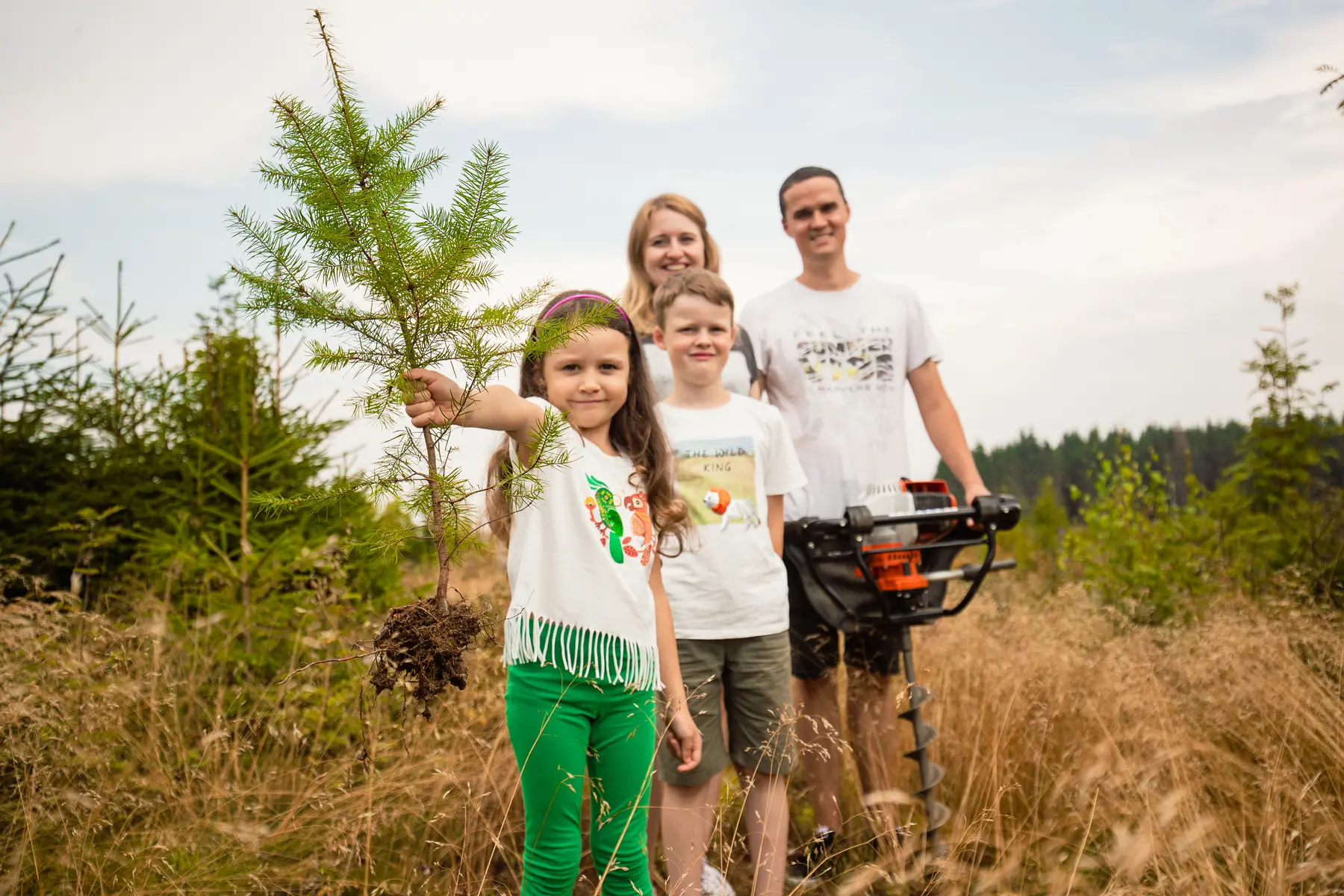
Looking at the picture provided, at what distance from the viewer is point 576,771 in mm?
2059

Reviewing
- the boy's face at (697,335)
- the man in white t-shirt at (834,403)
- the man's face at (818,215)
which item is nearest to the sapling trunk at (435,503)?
the boy's face at (697,335)

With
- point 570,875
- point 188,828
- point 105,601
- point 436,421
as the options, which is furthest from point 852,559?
point 105,601

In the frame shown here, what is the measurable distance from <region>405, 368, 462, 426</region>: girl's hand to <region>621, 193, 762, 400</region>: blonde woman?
1.69 meters

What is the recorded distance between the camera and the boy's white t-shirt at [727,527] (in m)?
2.72

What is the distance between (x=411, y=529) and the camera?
5.33ft

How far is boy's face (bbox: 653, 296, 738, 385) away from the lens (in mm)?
2834

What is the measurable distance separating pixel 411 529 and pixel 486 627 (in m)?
0.24

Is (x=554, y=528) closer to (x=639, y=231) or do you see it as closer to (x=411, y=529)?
(x=411, y=529)

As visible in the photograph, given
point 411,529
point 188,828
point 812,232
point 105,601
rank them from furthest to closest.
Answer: point 105,601
point 812,232
point 188,828
point 411,529

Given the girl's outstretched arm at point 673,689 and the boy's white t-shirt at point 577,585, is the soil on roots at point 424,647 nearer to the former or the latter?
the boy's white t-shirt at point 577,585

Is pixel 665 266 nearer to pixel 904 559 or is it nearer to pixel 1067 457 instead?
pixel 904 559

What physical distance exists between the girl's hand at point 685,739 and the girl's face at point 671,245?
69.3 inches

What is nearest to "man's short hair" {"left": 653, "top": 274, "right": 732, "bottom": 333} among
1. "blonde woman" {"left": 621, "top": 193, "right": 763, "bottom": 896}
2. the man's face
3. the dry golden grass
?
"blonde woman" {"left": 621, "top": 193, "right": 763, "bottom": 896}

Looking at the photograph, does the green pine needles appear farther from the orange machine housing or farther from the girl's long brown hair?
the orange machine housing
